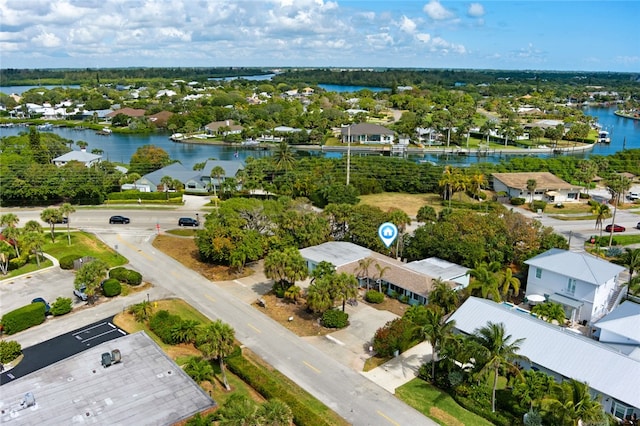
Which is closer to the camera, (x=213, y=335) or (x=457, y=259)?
(x=213, y=335)

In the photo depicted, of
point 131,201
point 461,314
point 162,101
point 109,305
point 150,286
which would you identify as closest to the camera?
point 461,314

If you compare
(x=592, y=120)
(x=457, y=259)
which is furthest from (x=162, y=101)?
(x=457, y=259)

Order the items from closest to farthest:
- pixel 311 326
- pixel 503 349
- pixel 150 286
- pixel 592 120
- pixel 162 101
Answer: pixel 503 349, pixel 311 326, pixel 150 286, pixel 592 120, pixel 162 101

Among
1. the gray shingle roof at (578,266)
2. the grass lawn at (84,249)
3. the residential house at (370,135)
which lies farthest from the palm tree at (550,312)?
the residential house at (370,135)

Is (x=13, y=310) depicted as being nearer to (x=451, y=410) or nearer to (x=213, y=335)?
(x=213, y=335)

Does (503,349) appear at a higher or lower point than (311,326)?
higher

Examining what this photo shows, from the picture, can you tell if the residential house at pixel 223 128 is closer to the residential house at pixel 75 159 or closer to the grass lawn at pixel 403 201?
the residential house at pixel 75 159
